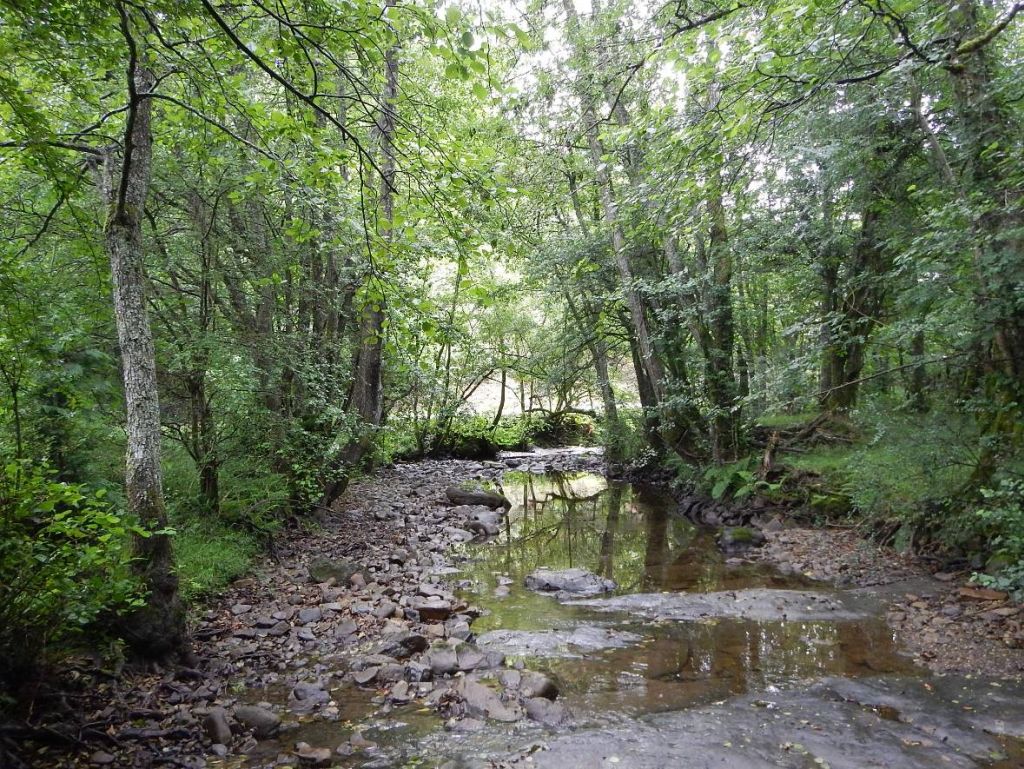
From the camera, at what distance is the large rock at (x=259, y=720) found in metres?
4.17

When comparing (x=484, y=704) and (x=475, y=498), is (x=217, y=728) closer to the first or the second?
(x=484, y=704)

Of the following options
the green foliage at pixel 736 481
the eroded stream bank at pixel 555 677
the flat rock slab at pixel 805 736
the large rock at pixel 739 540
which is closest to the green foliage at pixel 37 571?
the eroded stream bank at pixel 555 677

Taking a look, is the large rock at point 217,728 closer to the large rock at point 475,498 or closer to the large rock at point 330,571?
the large rock at point 330,571

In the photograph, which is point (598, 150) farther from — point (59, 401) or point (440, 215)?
point (59, 401)

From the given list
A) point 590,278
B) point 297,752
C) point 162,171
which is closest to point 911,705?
point 297,752

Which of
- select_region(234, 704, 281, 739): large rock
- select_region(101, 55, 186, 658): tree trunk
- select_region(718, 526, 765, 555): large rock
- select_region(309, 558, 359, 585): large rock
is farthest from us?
select_region(718, 526, 765, 555): large rock

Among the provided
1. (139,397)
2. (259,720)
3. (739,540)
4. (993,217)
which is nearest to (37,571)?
(139,397)

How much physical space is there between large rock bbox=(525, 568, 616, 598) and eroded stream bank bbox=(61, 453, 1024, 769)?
0.04 m

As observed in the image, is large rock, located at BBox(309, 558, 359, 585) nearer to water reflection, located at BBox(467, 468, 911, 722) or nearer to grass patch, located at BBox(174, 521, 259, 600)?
grass patch, located at BBox(174, 521, 259, 600)

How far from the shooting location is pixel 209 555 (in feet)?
22.9

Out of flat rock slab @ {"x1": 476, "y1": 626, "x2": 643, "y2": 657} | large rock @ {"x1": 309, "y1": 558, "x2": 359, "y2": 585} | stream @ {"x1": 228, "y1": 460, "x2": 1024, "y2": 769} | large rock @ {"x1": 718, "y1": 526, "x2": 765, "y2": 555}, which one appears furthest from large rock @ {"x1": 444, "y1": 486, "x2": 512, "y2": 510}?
flat rock slab @ {"x1": 476, "y1": 626, "x2": 643, "y2": 657}

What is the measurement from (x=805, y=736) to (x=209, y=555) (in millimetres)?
Result: 6434

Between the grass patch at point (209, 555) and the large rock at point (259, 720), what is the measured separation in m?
1.99

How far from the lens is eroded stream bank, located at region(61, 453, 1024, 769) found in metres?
3.99
